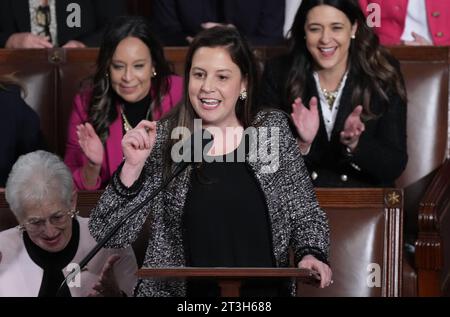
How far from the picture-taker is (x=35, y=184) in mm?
1729

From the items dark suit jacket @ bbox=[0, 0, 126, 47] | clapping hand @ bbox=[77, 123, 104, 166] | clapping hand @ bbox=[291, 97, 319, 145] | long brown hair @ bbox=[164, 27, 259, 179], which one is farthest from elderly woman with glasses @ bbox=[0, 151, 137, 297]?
dark suit jacket @ bbox=[0, 0, 126, 47]

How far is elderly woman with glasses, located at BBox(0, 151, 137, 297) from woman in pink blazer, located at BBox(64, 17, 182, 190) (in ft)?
1.08

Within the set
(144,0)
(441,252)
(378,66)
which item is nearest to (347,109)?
(378,66)

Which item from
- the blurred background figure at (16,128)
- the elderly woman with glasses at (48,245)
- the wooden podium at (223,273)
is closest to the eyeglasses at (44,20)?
the blurred background figure at (16,128)

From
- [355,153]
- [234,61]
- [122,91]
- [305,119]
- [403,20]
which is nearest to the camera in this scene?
[234,61]

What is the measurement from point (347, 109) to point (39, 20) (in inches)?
32.8

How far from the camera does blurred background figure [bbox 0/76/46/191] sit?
2170 mm

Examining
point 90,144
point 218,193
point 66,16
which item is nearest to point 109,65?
point 90,144

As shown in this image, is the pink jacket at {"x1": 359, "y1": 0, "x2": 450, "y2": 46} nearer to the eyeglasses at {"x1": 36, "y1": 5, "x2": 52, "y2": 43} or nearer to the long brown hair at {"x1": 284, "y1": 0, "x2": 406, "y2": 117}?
the long brown hair at {"x1": 284, "y1": 0, "x2": 406, "y2": 117}

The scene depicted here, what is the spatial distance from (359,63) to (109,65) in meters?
0.50

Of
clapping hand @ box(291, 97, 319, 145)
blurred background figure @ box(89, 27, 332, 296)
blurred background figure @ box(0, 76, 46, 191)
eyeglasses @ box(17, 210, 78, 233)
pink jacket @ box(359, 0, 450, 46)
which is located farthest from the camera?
pink jacket @ box(359, 0, 450, 46)

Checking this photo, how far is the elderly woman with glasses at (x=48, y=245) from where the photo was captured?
1.67 m

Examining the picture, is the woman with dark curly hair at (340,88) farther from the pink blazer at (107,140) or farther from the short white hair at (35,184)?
the short white hair at (35,184)

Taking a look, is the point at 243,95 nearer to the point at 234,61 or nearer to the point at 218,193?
the point at 234,61
